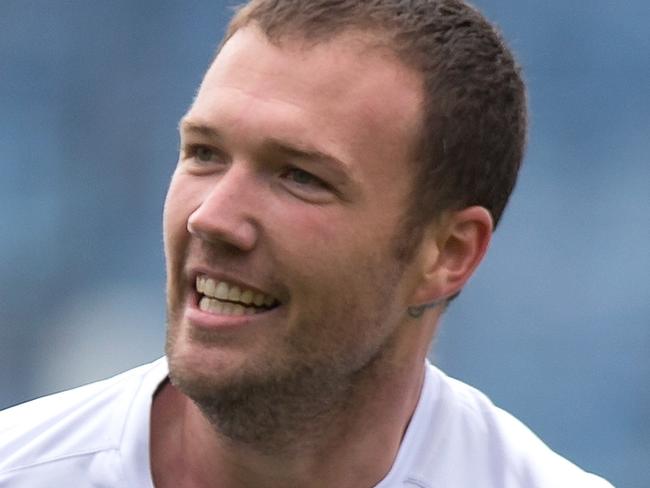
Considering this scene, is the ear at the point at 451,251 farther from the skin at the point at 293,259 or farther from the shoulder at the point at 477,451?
the shoulder at the point at 477,451

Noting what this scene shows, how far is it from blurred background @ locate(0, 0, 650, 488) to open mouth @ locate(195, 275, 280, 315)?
376cm

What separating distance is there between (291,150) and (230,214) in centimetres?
19

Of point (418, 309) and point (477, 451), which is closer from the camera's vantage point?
point (418, 309)

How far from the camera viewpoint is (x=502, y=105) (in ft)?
11.0

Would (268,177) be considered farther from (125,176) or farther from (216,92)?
(125,176)

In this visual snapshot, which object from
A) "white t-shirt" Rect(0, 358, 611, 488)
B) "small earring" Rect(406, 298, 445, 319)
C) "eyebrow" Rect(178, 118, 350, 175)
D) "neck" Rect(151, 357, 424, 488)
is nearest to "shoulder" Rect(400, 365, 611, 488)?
"white t-shirt" Rect(0, 358, 611, 488)

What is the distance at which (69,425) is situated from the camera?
3.23 m

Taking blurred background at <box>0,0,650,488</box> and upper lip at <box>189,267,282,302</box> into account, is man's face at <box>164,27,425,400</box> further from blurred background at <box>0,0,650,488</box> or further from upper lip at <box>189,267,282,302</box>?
blurred background at <box>0,0,650,488</box>

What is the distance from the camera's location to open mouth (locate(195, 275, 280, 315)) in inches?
116

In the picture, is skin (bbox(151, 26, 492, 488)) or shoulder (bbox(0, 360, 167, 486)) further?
shoulder (bbox(0, 360, 167, 486))

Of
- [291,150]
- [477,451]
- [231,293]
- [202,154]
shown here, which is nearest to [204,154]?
[202,154]

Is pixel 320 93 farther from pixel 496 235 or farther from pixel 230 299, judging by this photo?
pixel 496 235

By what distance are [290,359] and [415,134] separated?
0.55 meters

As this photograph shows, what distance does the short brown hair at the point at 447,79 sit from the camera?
3117 mm
